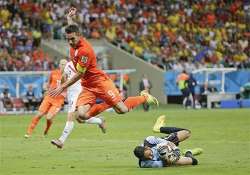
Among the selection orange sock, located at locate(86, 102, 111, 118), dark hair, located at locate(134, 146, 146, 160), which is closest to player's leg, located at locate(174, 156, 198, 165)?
dark hair, located at locate(134, 146, 146, 160)

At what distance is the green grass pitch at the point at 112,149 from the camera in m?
15.9

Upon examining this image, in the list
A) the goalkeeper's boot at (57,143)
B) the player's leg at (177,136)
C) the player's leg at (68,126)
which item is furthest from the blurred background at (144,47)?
the player's leg at (177,136)

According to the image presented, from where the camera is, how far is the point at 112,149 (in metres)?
21.2

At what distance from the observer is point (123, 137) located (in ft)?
84.6

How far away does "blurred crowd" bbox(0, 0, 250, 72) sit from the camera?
49469 mm

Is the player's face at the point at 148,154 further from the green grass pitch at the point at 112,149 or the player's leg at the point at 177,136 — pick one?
the player's leg at the point at 177,136

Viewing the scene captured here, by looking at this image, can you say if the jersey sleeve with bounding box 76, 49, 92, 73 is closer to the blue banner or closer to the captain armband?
the captain armband

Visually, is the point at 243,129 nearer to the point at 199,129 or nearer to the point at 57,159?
the point at 199,129

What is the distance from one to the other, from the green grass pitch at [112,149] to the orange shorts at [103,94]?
1.22 m

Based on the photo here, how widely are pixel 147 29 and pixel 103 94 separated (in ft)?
123

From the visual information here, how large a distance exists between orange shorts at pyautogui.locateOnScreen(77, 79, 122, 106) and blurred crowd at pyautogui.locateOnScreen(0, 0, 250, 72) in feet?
89.9

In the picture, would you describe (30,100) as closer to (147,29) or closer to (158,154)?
(147,29)

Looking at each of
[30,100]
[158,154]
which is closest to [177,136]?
[158,154]

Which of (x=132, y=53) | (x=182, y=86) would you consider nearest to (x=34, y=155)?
(x=182, y=86)
